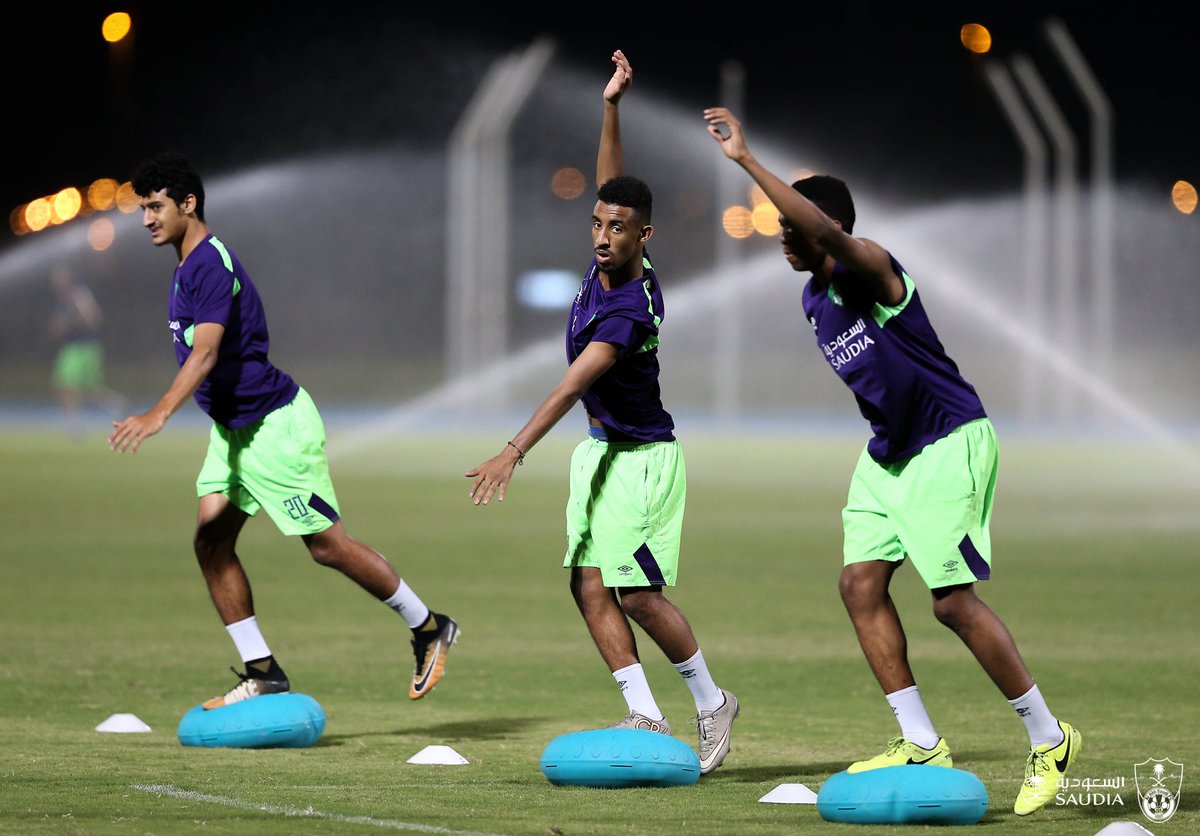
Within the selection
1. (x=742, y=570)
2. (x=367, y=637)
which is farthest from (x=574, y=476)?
(x=742, y=570)

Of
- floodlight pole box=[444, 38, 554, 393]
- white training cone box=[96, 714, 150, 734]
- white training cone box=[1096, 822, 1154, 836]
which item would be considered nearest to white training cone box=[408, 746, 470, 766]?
white training cone box=[96, 714, 150, 734]

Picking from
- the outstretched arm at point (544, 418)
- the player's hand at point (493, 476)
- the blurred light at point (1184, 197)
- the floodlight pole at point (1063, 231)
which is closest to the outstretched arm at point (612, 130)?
the outstretched arm at point (544, 418)

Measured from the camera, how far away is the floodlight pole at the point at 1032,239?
1885 inches

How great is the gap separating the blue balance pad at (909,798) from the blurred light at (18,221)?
60309mm

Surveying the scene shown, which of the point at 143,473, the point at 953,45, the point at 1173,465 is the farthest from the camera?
the point at 953,45

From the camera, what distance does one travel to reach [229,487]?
30.3 feet

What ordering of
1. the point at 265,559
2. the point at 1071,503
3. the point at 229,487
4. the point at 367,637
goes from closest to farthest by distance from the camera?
1. the point at 229,487
2. the point at 367,637
3. the point at 265,559
4. the point at 1071,503

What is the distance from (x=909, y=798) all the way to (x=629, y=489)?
1.83 meters

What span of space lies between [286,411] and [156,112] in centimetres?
6282

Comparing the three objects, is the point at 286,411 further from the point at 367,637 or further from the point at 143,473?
the point at 143,473

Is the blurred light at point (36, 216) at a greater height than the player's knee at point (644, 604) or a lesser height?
greater

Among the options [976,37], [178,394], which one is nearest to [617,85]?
[178,394]

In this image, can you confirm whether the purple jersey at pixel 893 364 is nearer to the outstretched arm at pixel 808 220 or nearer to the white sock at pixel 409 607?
the outstretched arm at pixel 808 220

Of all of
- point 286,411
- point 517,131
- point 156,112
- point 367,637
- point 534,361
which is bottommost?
point 367,637
